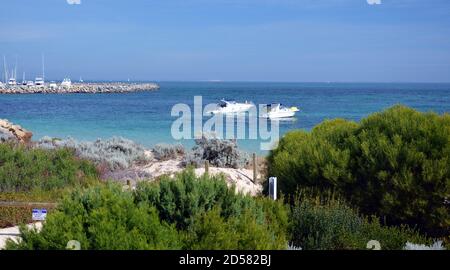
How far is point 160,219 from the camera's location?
4652 mm

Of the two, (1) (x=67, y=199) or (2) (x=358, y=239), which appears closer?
(1) (x=67, y=199)

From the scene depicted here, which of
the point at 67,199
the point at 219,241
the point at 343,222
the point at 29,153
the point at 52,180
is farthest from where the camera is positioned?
the point at 29,153

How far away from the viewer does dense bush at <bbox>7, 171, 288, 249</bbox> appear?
12.4 feet

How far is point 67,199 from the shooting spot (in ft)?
14.4

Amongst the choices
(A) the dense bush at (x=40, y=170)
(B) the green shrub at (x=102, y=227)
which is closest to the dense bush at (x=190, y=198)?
(B) the green shrub at (x=102, y=227)

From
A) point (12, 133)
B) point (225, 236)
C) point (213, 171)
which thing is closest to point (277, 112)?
point (12, 133)

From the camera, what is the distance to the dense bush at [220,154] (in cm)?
1569

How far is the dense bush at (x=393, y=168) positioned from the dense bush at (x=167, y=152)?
1021 centimetres

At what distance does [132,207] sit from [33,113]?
41.8 metres

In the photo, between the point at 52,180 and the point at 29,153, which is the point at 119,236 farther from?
the point at 29,153

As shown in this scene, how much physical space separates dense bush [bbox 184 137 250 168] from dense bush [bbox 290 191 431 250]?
388 inches

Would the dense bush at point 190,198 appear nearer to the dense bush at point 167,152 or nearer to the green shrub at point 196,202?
the green shrub at point 196,202

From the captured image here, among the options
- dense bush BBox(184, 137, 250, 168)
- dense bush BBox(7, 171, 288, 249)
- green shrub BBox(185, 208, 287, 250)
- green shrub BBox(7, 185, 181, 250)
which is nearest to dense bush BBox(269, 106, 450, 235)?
dense bush BBox(7, 171, 288, 249)
